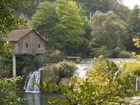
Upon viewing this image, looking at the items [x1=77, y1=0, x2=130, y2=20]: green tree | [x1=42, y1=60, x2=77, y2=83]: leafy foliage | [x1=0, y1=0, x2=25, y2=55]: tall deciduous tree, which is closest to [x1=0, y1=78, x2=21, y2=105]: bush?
[x1=0, y1=0, x2=25, y2=55]: tall deciduous tree

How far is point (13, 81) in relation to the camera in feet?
19.1

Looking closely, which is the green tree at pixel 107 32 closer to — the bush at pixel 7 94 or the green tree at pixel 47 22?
the green tree at pixel 47 22

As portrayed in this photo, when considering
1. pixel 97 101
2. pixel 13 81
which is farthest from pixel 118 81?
pixel 13 81

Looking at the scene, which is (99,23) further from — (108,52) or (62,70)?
(62,70)

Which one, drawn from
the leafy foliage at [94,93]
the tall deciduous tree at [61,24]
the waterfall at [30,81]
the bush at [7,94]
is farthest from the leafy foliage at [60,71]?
the leafy foliage at [94,93]

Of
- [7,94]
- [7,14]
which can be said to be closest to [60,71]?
[7,94]

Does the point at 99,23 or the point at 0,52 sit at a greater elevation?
the point at 99,23

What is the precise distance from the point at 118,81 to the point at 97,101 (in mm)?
177

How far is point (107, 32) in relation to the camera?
35.8m

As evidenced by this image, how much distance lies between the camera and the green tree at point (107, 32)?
1409 inches

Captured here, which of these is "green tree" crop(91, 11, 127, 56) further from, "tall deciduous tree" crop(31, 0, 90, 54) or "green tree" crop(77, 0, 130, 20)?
"green tree" crop(77, 0, 130, 20)

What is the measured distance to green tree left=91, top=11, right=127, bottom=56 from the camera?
3578 centimetres

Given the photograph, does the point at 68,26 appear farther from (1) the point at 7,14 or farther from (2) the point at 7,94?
(1) the point at 7,14

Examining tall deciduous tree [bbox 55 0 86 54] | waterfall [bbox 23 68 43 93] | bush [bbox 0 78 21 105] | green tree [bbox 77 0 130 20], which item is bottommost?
waterfall [bbox 23 68 43 93]
